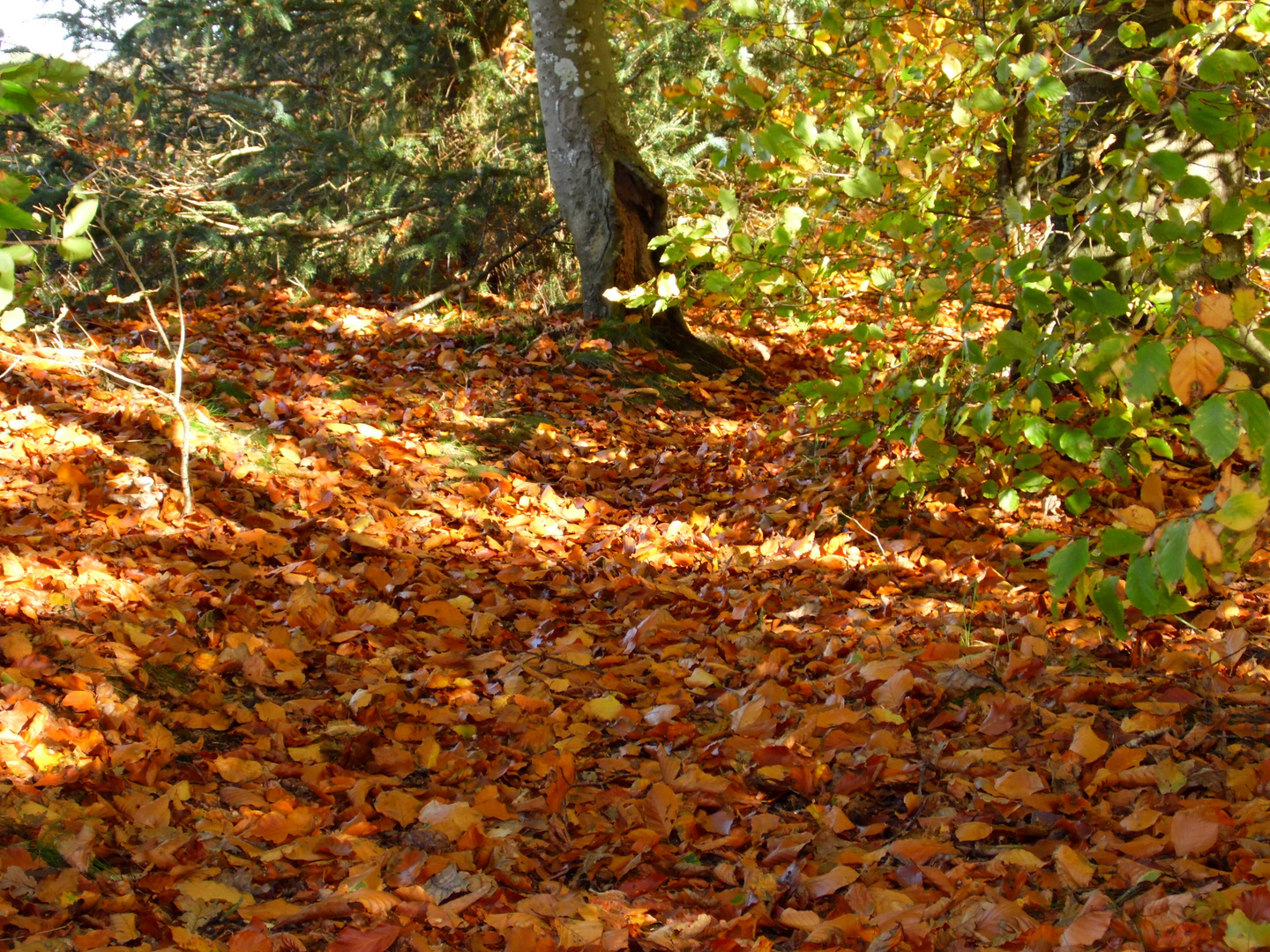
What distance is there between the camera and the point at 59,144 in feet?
18.6

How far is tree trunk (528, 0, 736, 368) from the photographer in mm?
5715

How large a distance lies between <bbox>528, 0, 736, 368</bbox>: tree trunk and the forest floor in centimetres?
180

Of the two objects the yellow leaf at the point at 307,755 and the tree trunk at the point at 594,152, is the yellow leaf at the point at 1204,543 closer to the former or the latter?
the yellow leaf at the point at 307,755

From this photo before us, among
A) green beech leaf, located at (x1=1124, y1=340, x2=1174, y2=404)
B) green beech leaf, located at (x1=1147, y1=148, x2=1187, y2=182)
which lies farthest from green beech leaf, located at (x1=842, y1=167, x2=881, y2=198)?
green beech leaf, located at (x1=1124, y1=340, x2=1174, y2=404)

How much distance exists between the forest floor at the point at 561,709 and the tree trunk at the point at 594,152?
1.80 metres

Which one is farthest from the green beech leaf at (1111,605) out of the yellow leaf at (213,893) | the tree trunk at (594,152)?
the tree trunk at (594,152)

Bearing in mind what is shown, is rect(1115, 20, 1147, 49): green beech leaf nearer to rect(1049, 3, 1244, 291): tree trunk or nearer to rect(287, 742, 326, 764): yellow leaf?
rect(1049, 3, 1244, 291): tree trunk

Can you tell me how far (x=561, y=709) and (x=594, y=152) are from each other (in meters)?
3.95

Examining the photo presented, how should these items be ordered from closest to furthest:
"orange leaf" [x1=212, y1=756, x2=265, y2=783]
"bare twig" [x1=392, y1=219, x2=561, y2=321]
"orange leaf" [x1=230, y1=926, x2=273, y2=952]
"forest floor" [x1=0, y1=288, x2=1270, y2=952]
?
"orange leaf" [x1=230, y1=926, x2=273, y2=952], "forest floor" [x1=0, y1=288, x2=1270, y2=952], "orange leaf" [x1=212, y1=756, x2=265, y2=783], "bare twig" [x1=392, y1=219, x2=561, y2=321]

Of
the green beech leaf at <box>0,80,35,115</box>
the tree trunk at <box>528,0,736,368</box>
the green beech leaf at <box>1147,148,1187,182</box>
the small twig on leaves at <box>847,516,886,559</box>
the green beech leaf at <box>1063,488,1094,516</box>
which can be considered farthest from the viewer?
the tree trunk at <box>528,0,736,368</box>

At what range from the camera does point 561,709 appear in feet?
8.89

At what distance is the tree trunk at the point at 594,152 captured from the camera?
5715mm

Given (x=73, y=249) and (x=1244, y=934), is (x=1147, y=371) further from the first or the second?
(x=73, y=249)

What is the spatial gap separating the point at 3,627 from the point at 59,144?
4216 mm
